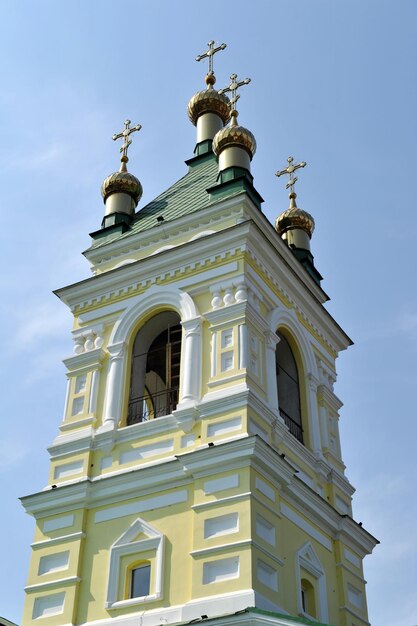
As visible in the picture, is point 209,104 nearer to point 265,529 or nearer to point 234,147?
point 234,147

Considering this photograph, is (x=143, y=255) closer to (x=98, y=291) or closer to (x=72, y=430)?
(x=98, y=291)

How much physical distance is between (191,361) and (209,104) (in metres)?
7.04

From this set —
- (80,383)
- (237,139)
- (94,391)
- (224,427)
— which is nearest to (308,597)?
(224,427)

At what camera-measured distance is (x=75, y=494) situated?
13.2 m

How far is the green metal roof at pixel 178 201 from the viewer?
1577cm

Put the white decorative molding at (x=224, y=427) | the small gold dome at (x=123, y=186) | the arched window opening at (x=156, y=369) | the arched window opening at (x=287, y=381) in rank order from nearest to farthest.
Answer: the white decorative molding at (x=224, y=427) → the arched window opening at (x=156, y=369) → the arched window opening at (x=287, y=381) → the small gold dome at (x=123, y=186)

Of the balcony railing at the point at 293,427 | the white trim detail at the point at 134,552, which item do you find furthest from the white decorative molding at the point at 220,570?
the balcony railing at the point at 293,427

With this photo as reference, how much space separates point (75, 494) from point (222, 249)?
3.82 meters

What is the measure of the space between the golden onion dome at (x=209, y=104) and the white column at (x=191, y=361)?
6.36m

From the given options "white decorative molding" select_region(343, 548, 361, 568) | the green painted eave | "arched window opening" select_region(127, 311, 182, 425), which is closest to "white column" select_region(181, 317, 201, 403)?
"arched window opening" select_region(127, 311, 182, 425)

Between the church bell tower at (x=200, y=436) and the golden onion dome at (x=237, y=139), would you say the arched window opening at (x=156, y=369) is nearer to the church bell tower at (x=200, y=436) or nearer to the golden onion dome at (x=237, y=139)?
the church bell tower at (x=200, y=436)

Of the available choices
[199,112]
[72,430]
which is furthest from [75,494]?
[199,112]

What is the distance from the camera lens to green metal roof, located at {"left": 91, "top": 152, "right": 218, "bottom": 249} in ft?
51.8

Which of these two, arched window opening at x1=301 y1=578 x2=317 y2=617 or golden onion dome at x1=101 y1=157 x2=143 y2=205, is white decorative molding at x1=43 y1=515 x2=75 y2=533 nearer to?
arched window opening at x1=301 y1=578 x2=317 y2=617
